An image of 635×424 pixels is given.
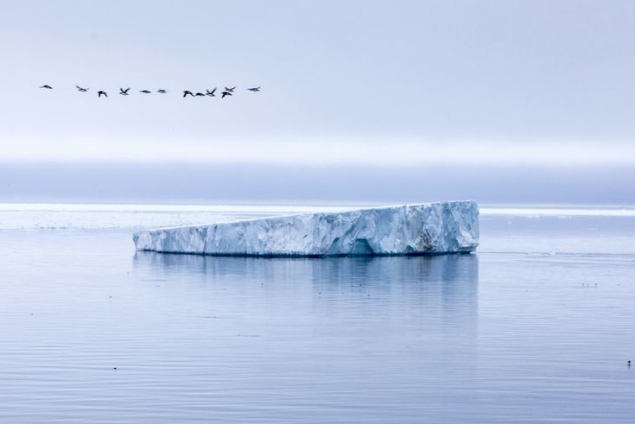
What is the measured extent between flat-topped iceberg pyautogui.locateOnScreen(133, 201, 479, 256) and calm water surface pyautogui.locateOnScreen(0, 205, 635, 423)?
1603mm

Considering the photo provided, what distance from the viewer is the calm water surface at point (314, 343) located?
482 inches

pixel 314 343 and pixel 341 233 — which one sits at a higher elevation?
pixel 341 233

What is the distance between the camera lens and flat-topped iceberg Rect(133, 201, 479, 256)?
34812 mm

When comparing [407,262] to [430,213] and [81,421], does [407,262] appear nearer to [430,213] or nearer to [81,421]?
[430,213]

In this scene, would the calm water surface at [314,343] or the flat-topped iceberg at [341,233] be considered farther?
the flat-topped iceberg at [341,233]

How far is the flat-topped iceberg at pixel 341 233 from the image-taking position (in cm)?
A: 3481

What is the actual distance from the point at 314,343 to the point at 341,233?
1816cm

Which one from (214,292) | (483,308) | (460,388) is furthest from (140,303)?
(460,388)

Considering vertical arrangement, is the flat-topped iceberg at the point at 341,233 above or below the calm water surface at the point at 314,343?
above

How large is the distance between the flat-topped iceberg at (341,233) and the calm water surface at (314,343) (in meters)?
1.60

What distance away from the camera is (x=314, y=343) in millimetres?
17141

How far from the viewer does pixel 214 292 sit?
83.3ft

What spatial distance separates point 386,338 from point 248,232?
1809 centimetres

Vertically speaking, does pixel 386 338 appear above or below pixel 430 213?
below
